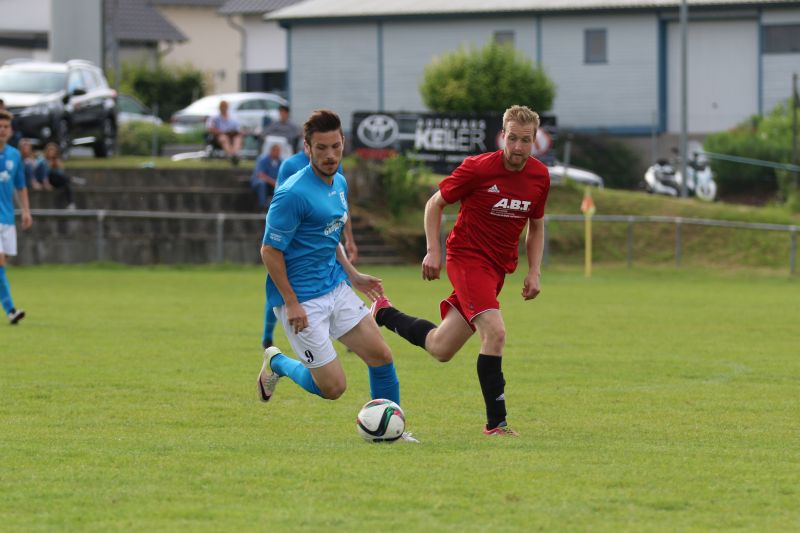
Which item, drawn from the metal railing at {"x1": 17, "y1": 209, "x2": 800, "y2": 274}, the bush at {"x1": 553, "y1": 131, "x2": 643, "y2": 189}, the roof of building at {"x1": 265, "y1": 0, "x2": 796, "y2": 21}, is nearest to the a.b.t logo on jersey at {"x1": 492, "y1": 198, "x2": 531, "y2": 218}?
the metal railing at {"x1": 17, "y1": 209, "x2": 800, "y2": 274}

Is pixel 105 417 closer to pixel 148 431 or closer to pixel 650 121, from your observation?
pixel 148 431

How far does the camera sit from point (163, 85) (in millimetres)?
62375

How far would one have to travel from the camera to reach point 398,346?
15.2 metres

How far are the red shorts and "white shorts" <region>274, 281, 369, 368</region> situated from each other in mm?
721

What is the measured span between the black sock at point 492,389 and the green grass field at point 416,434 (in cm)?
16

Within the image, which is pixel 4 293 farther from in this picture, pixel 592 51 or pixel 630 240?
pixel 592 51

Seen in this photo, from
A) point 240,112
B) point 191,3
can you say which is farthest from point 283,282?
point 191,3

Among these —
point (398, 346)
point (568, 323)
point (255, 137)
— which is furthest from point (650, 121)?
point (398, 346)

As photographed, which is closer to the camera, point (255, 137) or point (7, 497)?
point (7, 497)

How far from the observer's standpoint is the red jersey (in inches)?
350

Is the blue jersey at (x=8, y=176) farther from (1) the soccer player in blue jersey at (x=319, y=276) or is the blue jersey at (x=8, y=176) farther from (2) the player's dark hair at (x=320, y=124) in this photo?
(2) the player's dark hair at (x=320, y=124)

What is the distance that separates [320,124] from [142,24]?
209 ft

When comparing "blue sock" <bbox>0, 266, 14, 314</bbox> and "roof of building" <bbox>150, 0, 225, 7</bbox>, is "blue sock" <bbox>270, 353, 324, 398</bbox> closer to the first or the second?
"blue sock" <bbox>0, 266, 14, 314</bbox>

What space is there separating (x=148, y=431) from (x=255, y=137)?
91.6 feet
